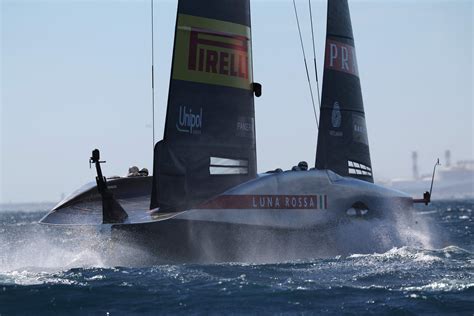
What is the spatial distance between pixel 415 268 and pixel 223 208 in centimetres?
336

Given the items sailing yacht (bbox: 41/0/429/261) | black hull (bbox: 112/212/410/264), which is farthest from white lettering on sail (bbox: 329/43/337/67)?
black hull (bbox: 112/212/410/264)

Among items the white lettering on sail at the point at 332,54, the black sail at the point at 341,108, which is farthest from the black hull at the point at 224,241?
the white lettering on sail at the point at 332,54

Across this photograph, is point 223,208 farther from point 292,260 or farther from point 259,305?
point 259,305

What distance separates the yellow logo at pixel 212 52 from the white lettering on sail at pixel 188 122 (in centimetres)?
61

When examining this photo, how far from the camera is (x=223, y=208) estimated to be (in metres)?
15.0

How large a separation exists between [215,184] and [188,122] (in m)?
1.22

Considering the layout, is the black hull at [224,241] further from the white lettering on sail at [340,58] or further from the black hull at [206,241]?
the white lettering on sail at [340,58]

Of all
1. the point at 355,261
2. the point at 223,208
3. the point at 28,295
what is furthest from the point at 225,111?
the point at 28,295

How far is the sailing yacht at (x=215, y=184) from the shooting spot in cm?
1491

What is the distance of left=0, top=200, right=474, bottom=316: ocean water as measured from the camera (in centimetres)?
1066

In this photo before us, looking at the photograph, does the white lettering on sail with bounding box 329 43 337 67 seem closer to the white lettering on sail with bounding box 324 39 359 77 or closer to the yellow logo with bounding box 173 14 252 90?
the white lettering on sail with bounding box 324 39 359 77

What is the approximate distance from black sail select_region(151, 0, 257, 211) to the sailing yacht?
0.02 m

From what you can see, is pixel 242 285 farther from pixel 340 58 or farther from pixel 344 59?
pixel 344 59

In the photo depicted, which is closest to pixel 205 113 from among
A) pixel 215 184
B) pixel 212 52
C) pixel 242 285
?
pixel 212 52
